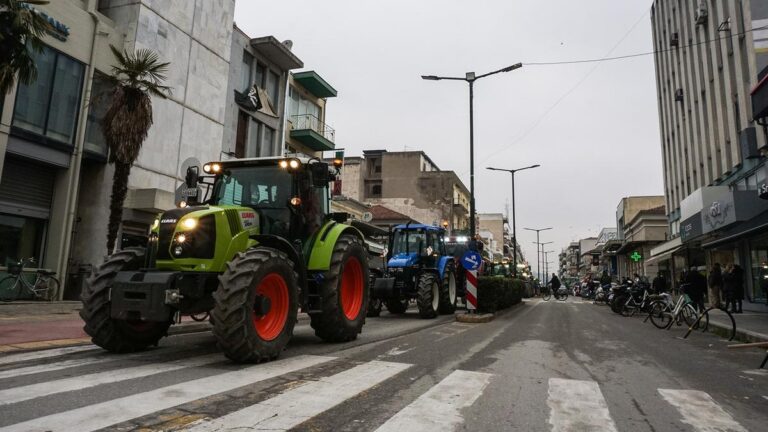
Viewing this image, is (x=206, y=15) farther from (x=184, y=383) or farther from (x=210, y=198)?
(x=184, y=383)

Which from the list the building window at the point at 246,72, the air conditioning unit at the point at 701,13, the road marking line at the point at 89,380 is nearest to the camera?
the road marking line at the point at 89,380

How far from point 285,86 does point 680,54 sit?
23.1 metres

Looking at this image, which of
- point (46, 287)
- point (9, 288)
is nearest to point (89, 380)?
point (9, 288)

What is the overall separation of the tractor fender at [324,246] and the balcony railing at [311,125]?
62.5ft

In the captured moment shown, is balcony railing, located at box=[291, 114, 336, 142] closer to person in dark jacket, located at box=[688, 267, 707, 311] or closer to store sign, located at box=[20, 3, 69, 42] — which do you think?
store sign, located at box=[20, 3, 69, 42]

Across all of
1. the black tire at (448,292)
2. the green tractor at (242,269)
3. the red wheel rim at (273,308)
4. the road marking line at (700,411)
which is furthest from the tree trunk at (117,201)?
the road marking line at (700,411)

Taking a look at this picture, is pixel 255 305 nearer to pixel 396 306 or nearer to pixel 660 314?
pixel 396 306

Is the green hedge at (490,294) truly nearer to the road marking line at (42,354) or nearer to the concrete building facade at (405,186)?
the road marking line at (42,354)

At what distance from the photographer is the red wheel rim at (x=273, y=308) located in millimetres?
5330

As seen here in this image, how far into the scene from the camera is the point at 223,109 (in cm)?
1908

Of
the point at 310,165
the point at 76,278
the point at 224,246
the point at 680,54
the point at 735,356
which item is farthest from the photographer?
the point at 680,54

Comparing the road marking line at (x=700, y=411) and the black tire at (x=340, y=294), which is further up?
the black tire at (x=340, y=294)

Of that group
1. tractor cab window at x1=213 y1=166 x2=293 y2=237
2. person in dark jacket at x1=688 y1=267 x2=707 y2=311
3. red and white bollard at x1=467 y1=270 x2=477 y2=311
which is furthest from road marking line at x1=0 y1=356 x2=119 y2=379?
person in dark jacket at x1=688 y1=267 x2=707 y2=311

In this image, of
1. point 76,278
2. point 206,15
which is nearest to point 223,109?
point 206,15
